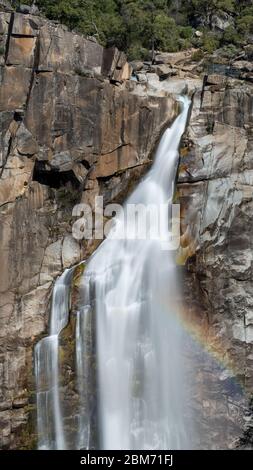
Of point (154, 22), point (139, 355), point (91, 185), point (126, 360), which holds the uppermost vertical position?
point (154, 22)

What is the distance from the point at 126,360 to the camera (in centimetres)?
2505

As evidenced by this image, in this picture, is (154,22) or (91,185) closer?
(91,185)

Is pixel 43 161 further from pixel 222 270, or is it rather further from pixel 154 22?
pixel 154 22

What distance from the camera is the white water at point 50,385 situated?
81.1 ft

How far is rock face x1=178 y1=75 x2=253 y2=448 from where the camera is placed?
25.0 meters

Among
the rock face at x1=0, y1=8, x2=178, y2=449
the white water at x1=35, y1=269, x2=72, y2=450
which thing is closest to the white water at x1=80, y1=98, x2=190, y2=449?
the white water at x1=35, y1=269, x2=72, y2=450

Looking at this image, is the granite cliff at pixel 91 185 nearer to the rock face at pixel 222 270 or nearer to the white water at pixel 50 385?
the rock face at pixel 222 270

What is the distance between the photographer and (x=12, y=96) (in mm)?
26562

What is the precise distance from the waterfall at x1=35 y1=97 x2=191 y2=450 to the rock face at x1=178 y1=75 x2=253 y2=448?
1105 mm

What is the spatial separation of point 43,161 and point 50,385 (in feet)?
33.2

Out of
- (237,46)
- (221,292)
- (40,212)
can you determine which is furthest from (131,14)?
(221,292)

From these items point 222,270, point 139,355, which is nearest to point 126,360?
point 139,355

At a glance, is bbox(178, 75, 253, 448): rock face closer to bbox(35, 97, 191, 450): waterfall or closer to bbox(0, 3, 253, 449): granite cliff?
bbox(0, 3, 253, 449): granite cliff

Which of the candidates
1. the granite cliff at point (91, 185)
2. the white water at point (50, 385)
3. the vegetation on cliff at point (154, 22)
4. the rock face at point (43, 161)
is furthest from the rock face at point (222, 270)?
the vegetation on cliff at point (154, 22)
